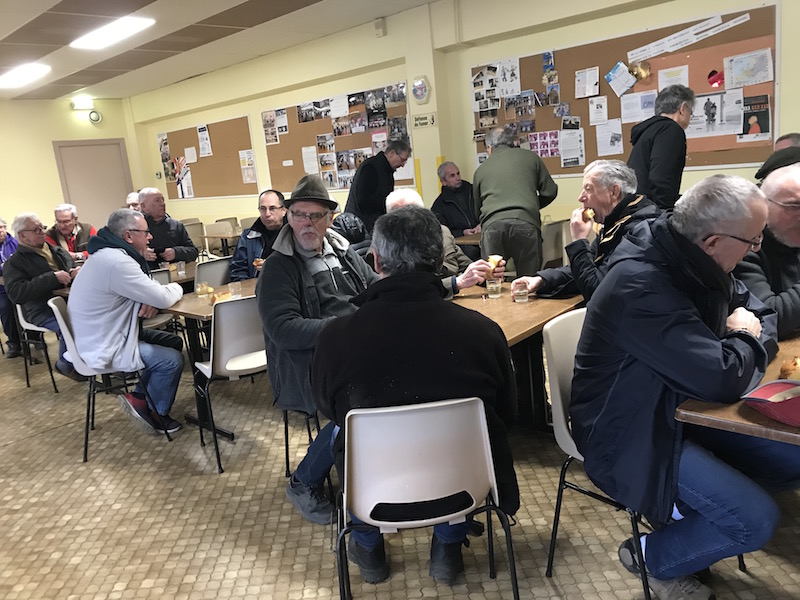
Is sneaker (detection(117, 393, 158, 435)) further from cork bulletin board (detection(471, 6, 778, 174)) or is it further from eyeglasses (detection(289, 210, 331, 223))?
cork bulletin board (detection(471, 6, 778, 174))

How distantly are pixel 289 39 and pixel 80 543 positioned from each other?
5.87 m

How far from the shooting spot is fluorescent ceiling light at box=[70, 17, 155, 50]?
5.68 m

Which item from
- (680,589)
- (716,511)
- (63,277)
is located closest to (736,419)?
(716,511)

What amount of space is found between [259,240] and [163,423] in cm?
140

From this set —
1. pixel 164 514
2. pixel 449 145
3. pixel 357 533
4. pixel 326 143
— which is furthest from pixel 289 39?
pixel 357 533

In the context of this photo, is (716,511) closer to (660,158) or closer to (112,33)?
(660,158)

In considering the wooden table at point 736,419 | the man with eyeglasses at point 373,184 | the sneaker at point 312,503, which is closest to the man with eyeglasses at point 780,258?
the wooden table at point 736,419

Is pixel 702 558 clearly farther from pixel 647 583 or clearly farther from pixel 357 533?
pixel 357 533

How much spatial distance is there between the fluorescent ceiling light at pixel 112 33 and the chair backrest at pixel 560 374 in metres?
5.33

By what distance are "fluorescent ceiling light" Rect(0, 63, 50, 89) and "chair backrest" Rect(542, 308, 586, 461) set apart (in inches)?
300

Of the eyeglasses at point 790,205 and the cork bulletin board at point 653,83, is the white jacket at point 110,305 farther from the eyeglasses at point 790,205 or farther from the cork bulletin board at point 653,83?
the cork bulletin board at point 653,83

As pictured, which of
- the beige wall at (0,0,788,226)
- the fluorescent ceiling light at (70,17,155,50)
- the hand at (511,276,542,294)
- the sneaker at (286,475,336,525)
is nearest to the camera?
the sneaker at (286,475,336,525)

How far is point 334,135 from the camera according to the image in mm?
7359

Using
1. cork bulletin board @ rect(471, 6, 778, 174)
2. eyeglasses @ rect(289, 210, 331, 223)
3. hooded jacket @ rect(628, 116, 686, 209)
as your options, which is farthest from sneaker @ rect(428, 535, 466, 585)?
cork bulletin board @ rect(471, 6, 778, 174)
